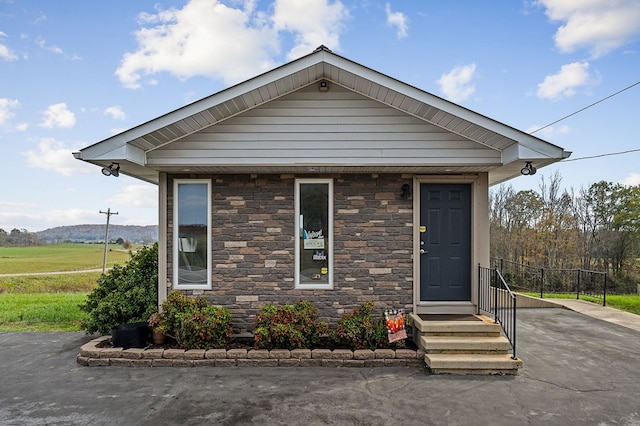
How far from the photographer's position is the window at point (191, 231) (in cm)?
635

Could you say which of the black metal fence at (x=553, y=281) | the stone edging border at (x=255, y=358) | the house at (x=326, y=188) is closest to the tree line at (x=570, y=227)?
the black metal fence at (x=553, y=281)

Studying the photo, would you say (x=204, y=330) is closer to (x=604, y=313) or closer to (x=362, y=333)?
(x=362, y=333)

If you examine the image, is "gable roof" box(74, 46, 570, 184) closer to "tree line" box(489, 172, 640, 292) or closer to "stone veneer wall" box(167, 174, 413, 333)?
"stone veneer wall" box(167, 174, 413, 333)

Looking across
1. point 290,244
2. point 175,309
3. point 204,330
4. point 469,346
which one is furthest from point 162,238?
point 469,346

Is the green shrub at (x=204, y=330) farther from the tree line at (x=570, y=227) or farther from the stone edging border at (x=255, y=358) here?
the tree line at (x=570, y=227)

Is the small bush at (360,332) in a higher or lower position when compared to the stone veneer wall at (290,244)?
lower

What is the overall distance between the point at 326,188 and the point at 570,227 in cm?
1837

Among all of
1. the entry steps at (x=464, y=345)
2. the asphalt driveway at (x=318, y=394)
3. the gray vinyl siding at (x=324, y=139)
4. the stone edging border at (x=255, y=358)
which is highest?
the gray vinyl siding at (x=324, y=139)

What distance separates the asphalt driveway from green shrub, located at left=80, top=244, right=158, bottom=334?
70cm

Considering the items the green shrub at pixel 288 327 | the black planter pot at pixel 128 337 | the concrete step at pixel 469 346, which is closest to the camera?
the concrete step at pixel 469 346

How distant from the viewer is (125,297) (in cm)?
661

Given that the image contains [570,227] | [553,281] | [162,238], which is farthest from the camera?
[570,227]

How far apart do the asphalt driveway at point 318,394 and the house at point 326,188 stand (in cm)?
143

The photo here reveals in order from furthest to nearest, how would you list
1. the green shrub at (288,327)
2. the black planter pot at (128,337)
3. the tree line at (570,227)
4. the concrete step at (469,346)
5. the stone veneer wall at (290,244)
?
the tree line at (570,227) < the stone veneer wall at (290,244) < the black planter pot at (128,337) < the green shrub at (288,327) < the concrete step at (469,346)
